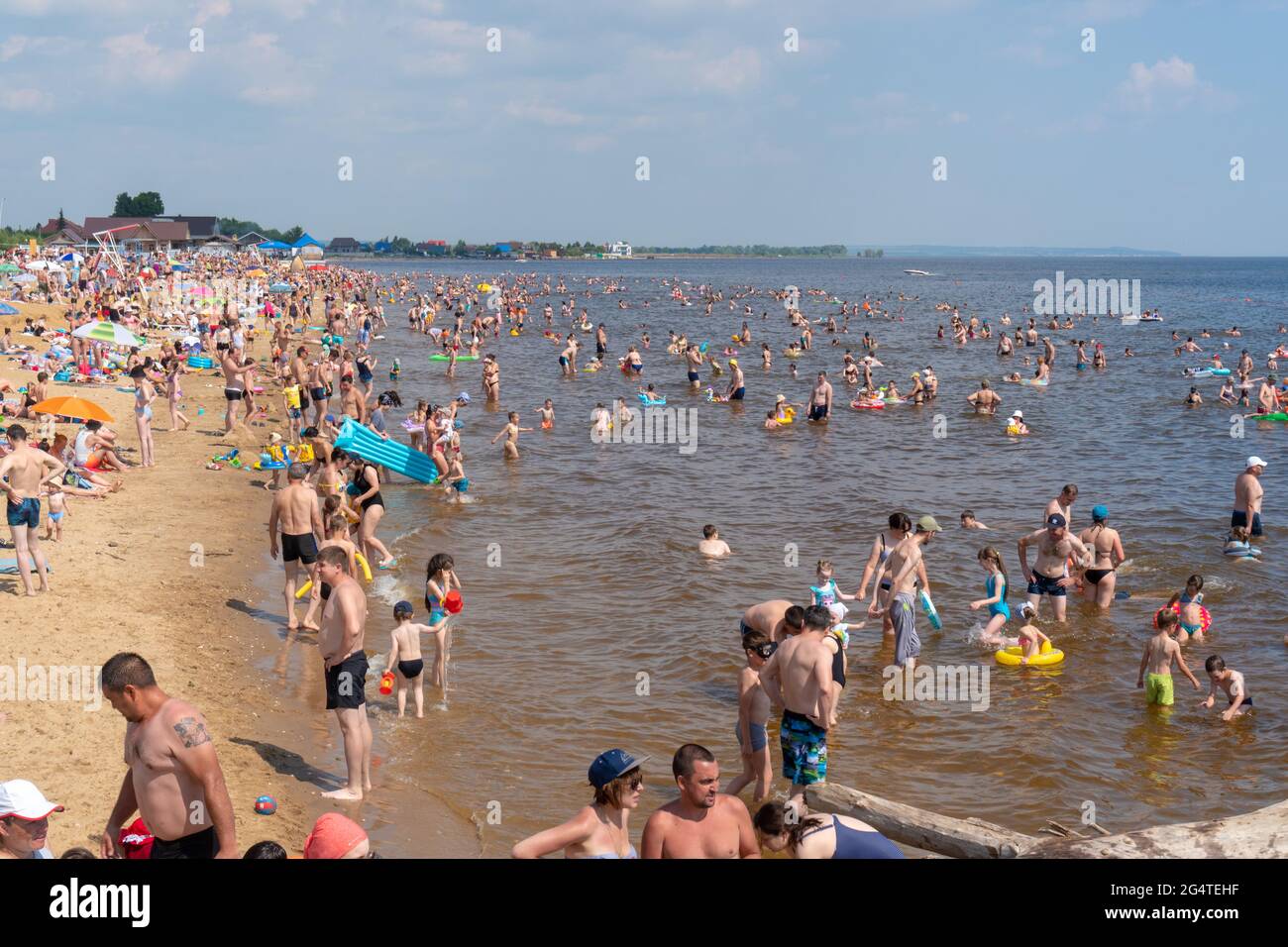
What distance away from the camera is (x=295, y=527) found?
10648mm

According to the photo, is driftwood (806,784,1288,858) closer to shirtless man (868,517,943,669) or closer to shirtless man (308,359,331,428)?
shirtless man (868,517,943,669)

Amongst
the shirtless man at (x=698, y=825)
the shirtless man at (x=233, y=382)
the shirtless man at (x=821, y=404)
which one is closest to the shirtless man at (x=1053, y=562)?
the shirtless man at (x=698, y=825)

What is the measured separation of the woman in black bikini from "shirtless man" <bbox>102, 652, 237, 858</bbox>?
26.3 ft

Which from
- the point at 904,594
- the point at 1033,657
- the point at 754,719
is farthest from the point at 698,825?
the point at 1033,657

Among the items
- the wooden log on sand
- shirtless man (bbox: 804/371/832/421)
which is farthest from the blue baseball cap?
shirtless man (bbox: 804/371/832/421)

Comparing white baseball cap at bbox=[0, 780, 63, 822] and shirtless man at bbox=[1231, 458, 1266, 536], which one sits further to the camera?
shirtless man at bbox=[1231, 458, 1266, 536]

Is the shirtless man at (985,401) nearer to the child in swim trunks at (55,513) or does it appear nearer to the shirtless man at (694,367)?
the shirtless man at (694,367)

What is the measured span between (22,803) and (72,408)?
1071 centimetres

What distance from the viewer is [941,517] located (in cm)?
1714

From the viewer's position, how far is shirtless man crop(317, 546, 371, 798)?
7289 millimetres

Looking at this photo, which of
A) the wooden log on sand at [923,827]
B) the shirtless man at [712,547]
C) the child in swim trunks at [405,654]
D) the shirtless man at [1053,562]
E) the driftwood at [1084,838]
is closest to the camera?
the driftwood at [1084,838]

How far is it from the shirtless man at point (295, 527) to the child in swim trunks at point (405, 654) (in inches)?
74.6

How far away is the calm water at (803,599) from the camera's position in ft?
27.2
